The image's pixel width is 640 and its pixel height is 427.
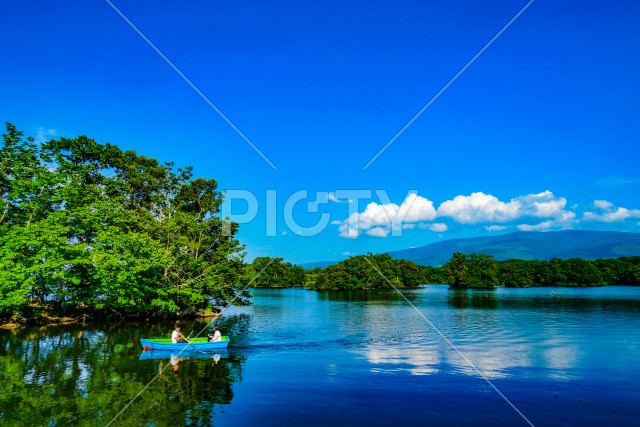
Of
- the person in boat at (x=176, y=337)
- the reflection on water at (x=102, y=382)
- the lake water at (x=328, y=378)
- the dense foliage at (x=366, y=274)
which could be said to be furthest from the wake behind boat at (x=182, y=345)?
the dense foliage at (x=366, y=274)

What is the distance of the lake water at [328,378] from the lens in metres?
17.9

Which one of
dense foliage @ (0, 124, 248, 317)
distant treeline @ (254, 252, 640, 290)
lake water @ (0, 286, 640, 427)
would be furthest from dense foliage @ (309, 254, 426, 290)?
lake water @ (0, 286, 640, 427)

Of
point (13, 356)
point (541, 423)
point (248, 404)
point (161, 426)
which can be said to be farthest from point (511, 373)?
point (13, 356)

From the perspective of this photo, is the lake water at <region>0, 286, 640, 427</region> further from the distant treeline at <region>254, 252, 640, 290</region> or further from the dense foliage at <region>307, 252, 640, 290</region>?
the distant treeline at <region>254, 252, 640, 290</region>

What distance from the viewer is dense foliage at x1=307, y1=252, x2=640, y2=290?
15175cm

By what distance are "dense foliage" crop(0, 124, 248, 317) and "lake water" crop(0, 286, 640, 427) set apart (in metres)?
4.45

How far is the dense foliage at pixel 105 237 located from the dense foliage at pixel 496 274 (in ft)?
326

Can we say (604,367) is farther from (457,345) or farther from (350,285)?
(350,285)

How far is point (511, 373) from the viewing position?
2528 centimetres

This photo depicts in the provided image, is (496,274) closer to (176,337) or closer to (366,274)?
(366,274)

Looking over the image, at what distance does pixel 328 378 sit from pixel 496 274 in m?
148

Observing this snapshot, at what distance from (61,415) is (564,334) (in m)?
41.3

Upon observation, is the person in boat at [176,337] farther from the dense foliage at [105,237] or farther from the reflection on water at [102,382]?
the dense foliage at [105,237]

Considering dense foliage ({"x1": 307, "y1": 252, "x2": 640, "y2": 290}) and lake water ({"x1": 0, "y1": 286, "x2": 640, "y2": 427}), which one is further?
Answer: dense foliage ({"x1": 307, "y1": 252, "x2": 640, "y2": 290})
